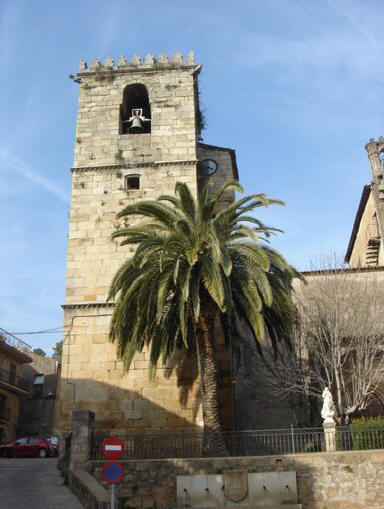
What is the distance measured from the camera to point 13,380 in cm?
3659

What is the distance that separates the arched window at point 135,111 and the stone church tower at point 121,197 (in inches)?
1.6

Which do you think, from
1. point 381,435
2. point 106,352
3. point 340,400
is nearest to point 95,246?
point 106,352

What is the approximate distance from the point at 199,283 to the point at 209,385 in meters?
2.72

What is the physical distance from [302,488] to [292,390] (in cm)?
490

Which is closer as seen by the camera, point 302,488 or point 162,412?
point 302,488

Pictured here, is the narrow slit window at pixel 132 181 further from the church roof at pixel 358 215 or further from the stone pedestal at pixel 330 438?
the church roof at pixel 358 215

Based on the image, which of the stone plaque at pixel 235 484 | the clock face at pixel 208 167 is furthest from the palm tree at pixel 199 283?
the clock face at pixel 208 167

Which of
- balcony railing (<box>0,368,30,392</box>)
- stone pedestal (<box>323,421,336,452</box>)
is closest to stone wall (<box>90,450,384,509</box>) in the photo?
stone pedestal (<box>323,421,336,452</box>)

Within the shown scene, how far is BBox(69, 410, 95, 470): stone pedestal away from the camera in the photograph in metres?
15.4

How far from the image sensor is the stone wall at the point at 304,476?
48.6 ft

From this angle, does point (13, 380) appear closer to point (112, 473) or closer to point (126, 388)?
point (126, 388)

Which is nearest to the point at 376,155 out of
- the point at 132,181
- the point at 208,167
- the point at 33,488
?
the point at 208,167

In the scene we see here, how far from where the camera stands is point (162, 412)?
17891 millimetres

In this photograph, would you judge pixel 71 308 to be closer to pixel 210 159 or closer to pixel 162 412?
pixel 162 412
